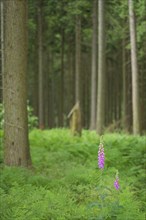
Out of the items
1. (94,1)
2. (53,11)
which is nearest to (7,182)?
(94,1)

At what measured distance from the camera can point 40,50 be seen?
84.9ft

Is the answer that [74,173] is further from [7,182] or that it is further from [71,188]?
[7,182]

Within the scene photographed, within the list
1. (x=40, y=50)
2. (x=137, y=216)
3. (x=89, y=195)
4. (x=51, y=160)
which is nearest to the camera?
(x=137, y=216)

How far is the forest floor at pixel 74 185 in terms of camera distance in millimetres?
5910

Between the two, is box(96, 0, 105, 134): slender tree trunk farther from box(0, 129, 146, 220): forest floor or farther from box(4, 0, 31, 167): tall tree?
box(4, 0, 31, 167): tall tree

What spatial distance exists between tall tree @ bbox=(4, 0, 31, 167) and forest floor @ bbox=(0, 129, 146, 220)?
562 millimetres

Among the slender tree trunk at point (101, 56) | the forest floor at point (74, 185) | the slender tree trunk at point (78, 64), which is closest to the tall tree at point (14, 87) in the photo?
the forest floor at point (74, 185)

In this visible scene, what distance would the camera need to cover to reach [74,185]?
8.55 meters

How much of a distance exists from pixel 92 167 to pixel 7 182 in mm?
2777

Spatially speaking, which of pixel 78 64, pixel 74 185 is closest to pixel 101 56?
pixel 78 64

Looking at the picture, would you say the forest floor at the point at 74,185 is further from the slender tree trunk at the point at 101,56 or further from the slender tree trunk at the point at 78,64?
the slender tree trunk at the point at 78,64

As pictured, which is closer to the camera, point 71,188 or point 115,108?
point 71,188

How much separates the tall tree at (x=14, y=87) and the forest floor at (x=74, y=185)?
562 mm

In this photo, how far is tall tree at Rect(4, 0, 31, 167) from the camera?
9586 mm
